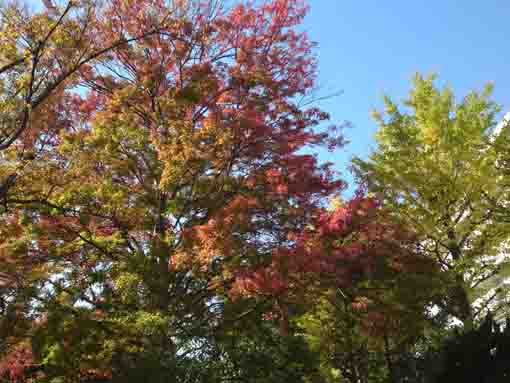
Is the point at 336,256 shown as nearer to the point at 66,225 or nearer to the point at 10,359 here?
Answer: the point at 66,225

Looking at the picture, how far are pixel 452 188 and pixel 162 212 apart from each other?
605cm

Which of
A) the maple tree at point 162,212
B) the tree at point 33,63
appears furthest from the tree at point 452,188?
the tree at point 33,63

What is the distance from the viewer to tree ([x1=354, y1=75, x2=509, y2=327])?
28.5 ft

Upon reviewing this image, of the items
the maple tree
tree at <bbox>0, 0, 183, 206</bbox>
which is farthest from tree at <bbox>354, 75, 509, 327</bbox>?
tree at <bbox>0, 0, 183, 206</bbox>

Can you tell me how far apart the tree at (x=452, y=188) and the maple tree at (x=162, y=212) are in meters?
0.91

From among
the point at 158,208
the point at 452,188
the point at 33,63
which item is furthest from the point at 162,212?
the point at 452,188

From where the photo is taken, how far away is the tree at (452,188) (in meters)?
8.67

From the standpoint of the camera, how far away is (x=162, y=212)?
8.65 m

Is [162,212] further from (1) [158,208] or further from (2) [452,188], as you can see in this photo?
(2) [452,188]

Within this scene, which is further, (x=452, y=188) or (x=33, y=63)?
(x=452, y=188)

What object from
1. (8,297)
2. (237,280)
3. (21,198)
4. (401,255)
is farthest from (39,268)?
(401,255)

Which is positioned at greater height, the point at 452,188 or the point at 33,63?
the point at 33,63

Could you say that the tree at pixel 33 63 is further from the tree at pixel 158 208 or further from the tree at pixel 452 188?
the tree at pixel 452 188

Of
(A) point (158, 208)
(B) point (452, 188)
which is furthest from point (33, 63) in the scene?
(B) point (452, 188)
